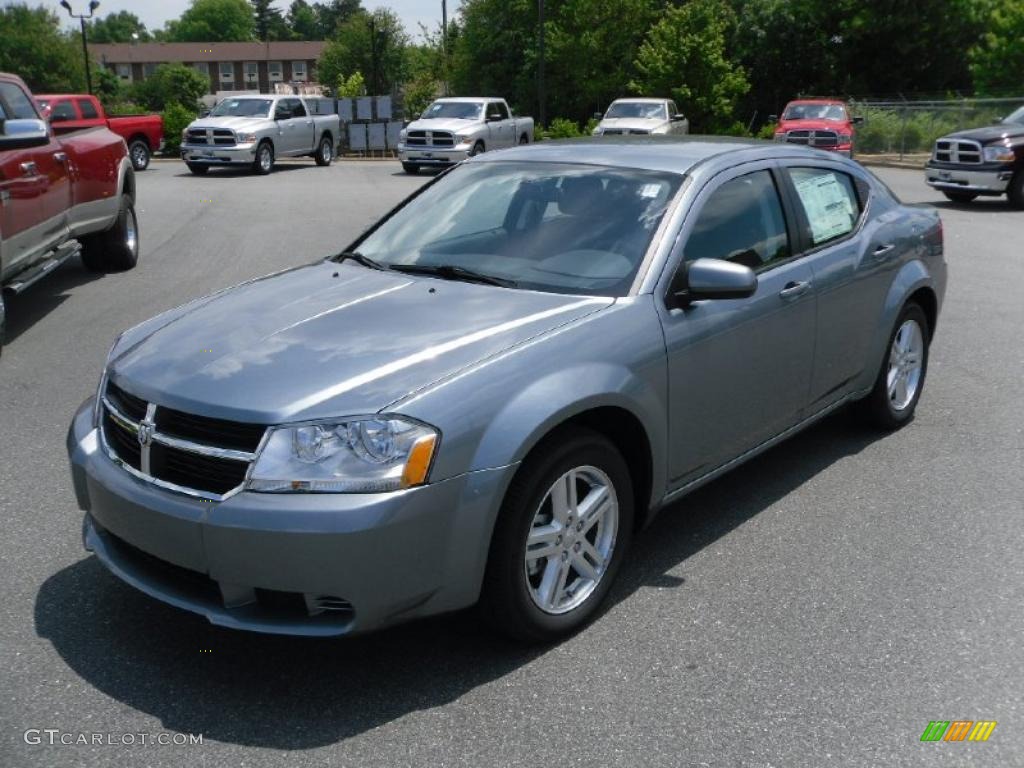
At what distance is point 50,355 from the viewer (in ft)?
26.4

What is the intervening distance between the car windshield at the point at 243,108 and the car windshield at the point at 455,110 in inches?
156

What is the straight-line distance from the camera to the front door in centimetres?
431

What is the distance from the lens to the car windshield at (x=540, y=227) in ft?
14.4

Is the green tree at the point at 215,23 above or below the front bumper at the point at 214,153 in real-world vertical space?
above

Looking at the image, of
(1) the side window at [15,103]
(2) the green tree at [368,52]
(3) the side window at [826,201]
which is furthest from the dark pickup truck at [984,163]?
(2) the green tree at [368,52]

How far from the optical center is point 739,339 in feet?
14.9

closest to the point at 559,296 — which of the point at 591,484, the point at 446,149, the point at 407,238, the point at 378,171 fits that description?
the point at 591,484

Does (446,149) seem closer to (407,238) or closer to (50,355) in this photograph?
(50,355)

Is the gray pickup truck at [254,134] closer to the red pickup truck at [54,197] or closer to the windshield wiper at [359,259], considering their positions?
the red pickup truck at [54,197]

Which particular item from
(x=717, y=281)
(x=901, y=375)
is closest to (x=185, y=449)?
(x=717, y=281)

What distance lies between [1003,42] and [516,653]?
4719 cm

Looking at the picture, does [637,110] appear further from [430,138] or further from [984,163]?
[984,163]

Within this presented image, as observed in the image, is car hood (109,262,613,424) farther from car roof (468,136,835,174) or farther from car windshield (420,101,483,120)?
car windshield (420,101,483,120)

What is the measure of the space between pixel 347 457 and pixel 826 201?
321cm
